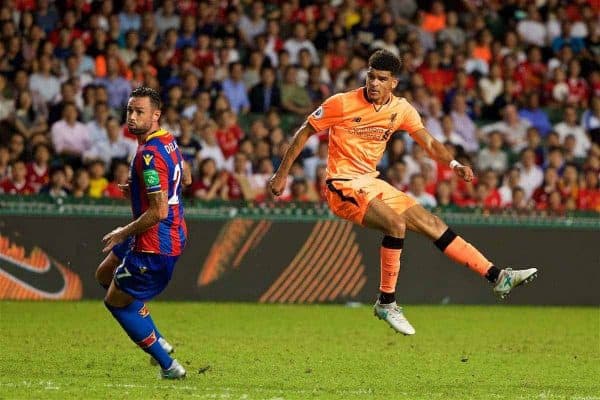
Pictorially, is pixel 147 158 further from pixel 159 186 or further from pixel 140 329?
pixel 140 329

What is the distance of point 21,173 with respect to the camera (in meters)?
16.0

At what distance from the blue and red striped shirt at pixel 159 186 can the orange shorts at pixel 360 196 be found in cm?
163

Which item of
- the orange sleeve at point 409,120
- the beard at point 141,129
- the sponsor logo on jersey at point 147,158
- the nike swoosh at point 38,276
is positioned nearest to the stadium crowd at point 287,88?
the nike swoosh at point 38,276

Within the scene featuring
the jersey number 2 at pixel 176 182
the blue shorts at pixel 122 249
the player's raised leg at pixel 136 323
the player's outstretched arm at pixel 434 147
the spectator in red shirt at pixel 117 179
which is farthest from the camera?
the spectator in red shirt at pixel 117 179

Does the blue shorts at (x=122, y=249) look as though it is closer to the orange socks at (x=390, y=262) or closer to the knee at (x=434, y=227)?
the orange socks at (x=390, y=262)

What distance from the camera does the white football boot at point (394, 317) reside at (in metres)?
9.86

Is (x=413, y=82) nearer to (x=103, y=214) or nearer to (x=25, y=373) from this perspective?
(x=103, y=214)

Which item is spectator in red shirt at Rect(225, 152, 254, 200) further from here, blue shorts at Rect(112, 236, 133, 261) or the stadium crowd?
blue shorts at Rect(112, 236, 133, 261)

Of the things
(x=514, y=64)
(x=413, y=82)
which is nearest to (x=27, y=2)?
(x=413, y=82)

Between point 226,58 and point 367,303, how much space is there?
4.98 m

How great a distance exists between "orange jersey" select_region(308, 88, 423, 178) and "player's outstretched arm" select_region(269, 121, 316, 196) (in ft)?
0.33

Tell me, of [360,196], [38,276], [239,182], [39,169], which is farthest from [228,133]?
[360,196]

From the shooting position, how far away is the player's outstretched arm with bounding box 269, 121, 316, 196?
990cm

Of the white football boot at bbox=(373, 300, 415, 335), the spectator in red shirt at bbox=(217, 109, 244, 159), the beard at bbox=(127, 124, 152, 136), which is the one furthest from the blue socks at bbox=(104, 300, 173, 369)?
the spectator in red shirt at bbox=(217, 109, 244, 159)
